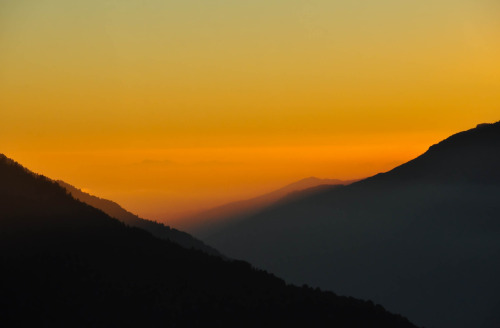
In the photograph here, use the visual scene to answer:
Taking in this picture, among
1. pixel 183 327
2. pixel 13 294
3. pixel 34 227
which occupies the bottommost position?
pixel 183 327

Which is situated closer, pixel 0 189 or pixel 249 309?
pixel 249 309

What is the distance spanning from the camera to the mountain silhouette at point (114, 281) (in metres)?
103

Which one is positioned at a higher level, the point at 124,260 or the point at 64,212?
the point at 64,212

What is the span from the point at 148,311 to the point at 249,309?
689 inches

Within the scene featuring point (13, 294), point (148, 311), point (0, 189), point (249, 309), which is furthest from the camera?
point (0, 189)

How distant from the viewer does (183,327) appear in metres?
109

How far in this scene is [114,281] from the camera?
11356 centimetres

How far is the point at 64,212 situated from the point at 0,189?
12018 millimetres

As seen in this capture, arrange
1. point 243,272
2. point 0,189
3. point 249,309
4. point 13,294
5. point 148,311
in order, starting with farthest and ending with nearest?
point 243,272 < point 0,189 < point 249,309 < point 148,311 < point 13,294

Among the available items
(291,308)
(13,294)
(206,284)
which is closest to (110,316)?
(13,294)

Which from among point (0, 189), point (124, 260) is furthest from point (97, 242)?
point (0, 189)

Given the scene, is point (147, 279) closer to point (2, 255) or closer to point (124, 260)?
point (124, 260)

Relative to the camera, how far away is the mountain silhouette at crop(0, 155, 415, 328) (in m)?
103

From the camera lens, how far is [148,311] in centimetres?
10850
